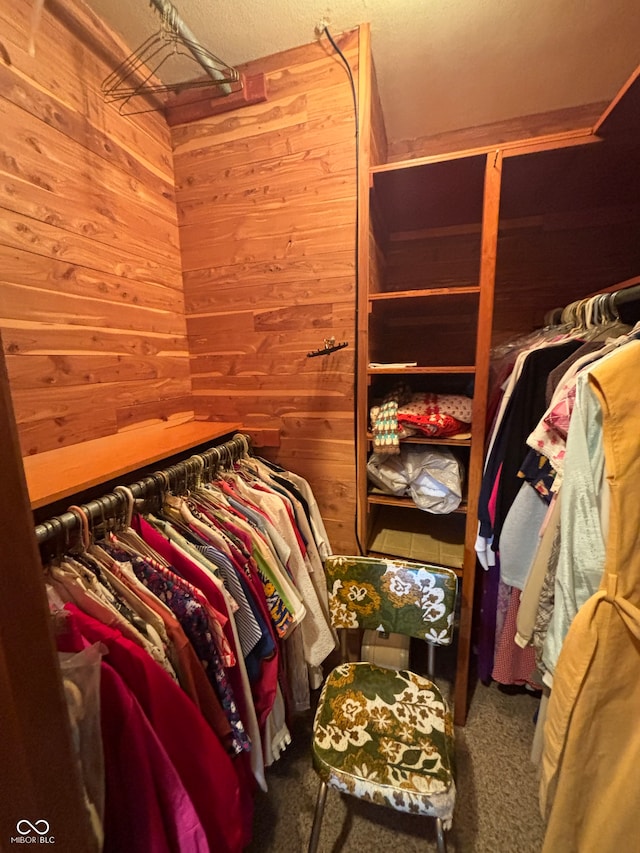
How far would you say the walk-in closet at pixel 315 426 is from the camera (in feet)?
2.27

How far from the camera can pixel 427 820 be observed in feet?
3.55

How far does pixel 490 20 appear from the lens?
1073mm

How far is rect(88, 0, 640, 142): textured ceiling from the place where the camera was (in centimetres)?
103

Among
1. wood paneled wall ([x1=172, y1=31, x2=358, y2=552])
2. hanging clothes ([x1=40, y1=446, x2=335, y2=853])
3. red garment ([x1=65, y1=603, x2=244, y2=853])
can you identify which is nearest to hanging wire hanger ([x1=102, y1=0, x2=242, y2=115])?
wood paneled wall ([x1=172, y1=31, x2=358, y2=552])

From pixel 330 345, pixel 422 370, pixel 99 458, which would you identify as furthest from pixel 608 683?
pixel 99 458

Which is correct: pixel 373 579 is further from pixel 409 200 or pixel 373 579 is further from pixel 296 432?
pixel 409 200

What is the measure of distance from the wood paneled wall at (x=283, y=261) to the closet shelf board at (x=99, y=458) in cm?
29

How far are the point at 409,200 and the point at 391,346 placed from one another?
24.7 inches

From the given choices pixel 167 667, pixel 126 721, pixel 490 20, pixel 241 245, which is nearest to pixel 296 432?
pixel 241 245

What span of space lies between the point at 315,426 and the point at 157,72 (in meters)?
1.43

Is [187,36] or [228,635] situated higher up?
[187,36]

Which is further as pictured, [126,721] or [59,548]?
[59,548]

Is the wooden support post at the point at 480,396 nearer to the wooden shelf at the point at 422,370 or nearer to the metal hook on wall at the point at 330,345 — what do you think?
the wooden shelf at the point at 422,370

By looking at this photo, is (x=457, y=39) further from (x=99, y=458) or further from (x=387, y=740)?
(x=387, y=740)
